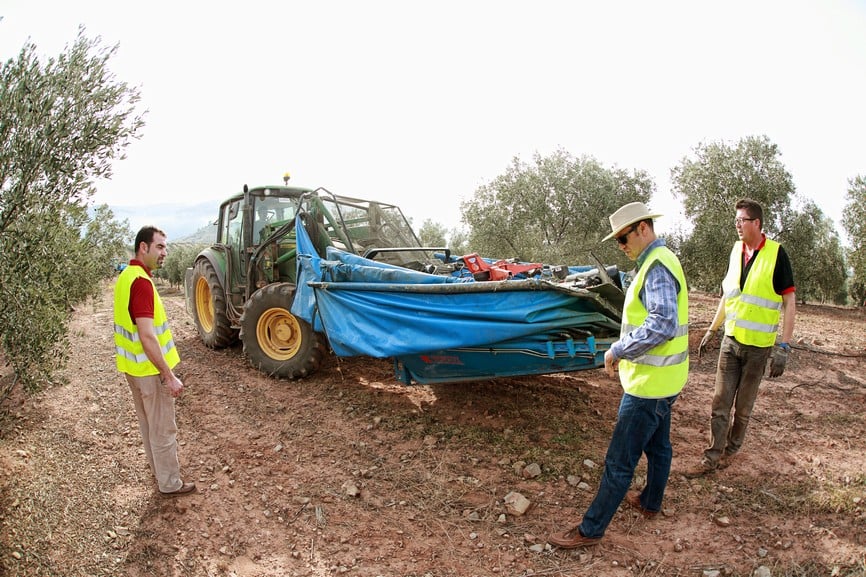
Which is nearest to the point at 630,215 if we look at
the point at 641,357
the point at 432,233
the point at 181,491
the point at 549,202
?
the point at 641,357

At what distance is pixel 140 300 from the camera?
2.99 m

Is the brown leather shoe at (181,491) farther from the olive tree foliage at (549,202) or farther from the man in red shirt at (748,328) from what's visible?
the olive tree foliage at (549,202)

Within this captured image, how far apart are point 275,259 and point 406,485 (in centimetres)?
385

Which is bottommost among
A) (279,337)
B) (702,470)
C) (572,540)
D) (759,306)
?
(572,540)

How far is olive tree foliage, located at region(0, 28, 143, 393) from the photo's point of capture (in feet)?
12.0

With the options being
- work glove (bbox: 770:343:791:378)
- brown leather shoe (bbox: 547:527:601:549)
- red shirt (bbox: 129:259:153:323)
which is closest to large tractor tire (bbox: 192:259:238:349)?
red shirt (bbox: 129:259:153:323)

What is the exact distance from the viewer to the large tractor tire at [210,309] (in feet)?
21.8

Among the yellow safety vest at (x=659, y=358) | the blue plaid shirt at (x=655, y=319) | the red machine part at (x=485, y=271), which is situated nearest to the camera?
the blue plaid shirt at (x=655, y=319)

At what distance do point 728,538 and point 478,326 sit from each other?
197cm

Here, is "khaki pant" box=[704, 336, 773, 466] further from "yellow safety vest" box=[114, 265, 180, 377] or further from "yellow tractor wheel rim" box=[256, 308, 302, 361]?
"yellow tractor wheel rim" box=[256, 308, 302, 361]

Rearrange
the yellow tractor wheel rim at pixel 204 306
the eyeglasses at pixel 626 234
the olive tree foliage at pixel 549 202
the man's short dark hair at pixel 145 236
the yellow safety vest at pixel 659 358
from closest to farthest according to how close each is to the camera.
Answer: the yellow safety vest at pixel 659 358
the eyeglasses at pixel 626 234
the man's short dark hair at pixel 145 236
the yellow tractor wheel rim at pixel 204 306
the olive tree foliage at pixel 549 202

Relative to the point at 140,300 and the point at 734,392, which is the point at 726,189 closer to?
the point at 734,392

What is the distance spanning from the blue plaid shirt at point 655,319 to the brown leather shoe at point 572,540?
3.48ft

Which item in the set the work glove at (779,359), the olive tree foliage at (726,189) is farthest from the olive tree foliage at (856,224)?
the work glove at (779,359)
